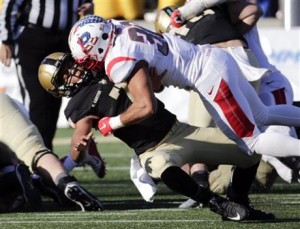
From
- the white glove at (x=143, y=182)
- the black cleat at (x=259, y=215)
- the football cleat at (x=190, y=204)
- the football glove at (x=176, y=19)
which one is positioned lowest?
the football cleat at (x=190, y=204)

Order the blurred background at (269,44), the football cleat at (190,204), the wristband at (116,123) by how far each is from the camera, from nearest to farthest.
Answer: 1. the wristband at (116,123)
2. the football cleat at (190,204)
3. the blurred background at (269,44)

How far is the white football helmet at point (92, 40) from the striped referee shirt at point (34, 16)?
2.42 metres

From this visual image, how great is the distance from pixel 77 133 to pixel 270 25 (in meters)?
9.35

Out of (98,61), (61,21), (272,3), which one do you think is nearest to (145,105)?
(98,61)

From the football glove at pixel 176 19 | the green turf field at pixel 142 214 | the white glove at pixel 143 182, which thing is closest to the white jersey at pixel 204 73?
the green turf field at pixel 142 214

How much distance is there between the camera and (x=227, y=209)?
19.3 feet

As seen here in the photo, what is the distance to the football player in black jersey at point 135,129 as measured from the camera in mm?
6105

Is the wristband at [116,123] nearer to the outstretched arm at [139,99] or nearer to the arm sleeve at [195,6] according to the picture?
the outstretched arm at [139,99]

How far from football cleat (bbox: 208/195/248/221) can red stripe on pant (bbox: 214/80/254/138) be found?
13.3 inches

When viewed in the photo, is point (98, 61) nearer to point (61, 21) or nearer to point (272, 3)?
point (61, 21)

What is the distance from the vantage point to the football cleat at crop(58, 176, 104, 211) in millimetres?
6562

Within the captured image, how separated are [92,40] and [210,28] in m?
1.39

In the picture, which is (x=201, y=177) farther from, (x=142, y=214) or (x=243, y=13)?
(x=243, y=13)

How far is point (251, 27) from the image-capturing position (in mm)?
7234
